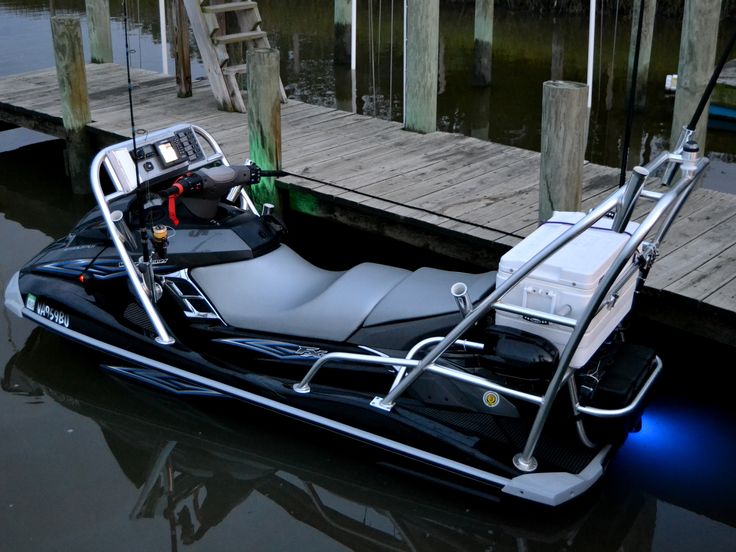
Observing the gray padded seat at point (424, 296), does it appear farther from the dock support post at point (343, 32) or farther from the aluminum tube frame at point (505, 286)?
the dock support post at point (343, 32)

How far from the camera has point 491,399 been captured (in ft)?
11.4

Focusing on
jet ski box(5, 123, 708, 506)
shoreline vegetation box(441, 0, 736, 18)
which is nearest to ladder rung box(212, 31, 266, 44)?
jet ski box(5, 123, 708, 506)

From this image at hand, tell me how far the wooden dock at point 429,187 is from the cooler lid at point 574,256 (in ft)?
2.77

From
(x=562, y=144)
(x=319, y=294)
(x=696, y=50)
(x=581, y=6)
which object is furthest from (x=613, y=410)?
(x=581, y=6)

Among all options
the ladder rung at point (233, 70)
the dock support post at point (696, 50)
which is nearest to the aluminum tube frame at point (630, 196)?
the dock support post at point (696, 50)

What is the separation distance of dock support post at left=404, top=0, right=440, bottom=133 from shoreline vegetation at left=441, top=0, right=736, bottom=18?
750 centimetres

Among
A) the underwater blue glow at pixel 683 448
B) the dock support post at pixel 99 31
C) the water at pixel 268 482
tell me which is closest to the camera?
the water at pixel 268 482

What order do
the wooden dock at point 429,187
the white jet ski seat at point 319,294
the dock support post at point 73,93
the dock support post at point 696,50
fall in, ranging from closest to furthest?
the white jet ski seat at point 319,294 → the wooden dock at point 429,187 → the dock support post at point 696,50 → the dock support post at point 73,93

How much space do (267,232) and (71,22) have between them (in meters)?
3.35

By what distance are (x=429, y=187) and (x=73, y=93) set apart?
9.95 ft

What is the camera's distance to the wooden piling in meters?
11.5

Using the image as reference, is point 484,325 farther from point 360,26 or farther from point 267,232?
point 360,26

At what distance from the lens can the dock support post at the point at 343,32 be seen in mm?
11508

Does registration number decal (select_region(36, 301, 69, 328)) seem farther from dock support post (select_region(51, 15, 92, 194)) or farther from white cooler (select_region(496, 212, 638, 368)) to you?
dock support post (select_region(51, 15, 92, 194))
